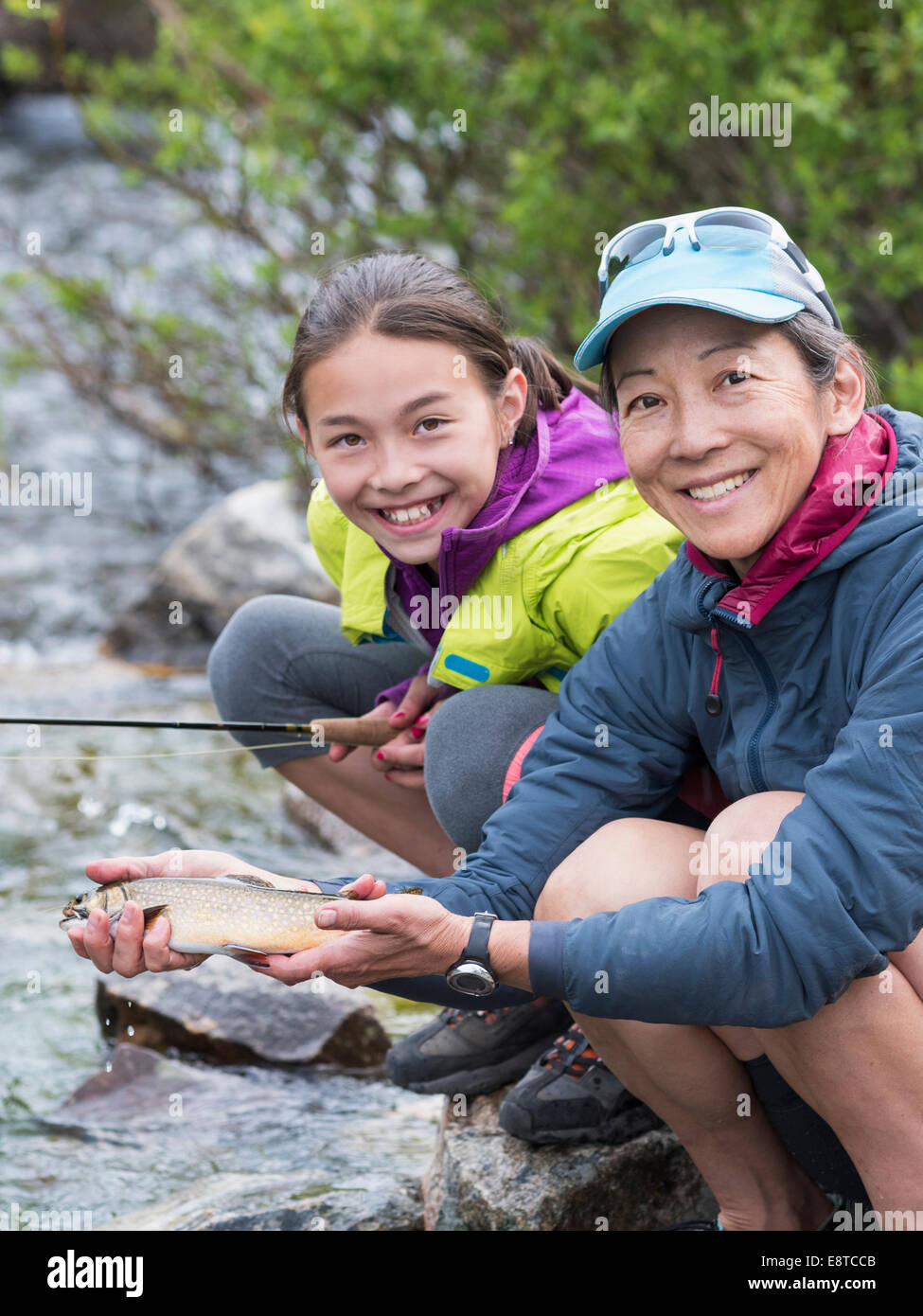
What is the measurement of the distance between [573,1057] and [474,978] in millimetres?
659

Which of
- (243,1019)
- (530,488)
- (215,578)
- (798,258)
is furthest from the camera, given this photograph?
(215,578)

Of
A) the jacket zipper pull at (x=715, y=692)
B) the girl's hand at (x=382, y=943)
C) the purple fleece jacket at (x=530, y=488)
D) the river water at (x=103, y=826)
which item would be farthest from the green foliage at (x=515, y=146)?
the girl's hand at (x=382, y=943)

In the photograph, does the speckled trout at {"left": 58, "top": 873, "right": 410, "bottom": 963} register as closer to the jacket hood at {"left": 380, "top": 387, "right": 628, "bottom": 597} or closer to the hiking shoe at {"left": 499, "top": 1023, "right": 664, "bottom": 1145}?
the hiking shoe at {"left": 499, "top": 1023, "right": 664, "bottom": 1145}

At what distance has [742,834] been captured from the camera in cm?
200

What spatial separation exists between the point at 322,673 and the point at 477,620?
1.79ft

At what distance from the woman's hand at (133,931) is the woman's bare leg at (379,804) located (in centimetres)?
81

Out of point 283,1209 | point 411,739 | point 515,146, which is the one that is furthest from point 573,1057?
point 515,146

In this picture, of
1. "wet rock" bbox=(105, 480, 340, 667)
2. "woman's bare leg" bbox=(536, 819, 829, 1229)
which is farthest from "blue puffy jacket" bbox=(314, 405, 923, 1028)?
"wet rock" bbox=(105, 480, 340, 667)

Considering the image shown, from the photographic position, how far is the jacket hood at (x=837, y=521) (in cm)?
197

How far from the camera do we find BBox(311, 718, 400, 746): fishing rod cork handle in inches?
117

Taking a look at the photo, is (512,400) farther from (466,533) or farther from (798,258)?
(798,258)

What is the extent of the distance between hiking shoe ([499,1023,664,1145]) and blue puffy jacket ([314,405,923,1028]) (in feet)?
0.77

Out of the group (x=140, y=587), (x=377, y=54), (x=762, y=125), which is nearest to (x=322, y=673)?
(x=762, y=125)
